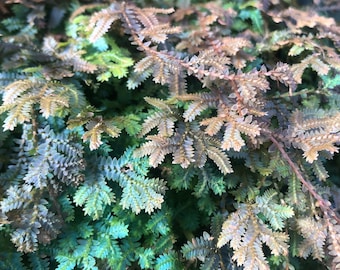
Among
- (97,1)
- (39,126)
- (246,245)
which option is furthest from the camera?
(97,1)

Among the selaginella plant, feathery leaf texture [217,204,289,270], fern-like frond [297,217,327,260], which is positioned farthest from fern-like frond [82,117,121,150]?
fern-like frond [297,217,327,260]

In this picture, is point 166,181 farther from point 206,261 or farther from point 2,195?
point 2,195

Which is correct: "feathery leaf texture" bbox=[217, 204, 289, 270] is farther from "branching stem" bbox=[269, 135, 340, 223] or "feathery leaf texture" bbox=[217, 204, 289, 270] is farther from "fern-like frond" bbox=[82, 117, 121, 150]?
"fern-like frond" bbox=[82, 117, 121, 150]

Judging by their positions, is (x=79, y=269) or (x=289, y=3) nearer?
(x=79, y=269)

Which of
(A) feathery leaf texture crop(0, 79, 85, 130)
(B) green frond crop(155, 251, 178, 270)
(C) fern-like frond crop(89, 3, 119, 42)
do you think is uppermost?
(C) fern-like frond crop(89, 3, 119, 42)

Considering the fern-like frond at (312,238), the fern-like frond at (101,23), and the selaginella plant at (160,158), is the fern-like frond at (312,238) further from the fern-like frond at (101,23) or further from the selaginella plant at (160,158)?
the fern-like frond at (101,23)

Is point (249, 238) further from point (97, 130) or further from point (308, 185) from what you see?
point (97, 130)

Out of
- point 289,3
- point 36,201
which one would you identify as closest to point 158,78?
point 36,201

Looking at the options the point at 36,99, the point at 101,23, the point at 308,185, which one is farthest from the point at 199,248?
the point at 101,23
